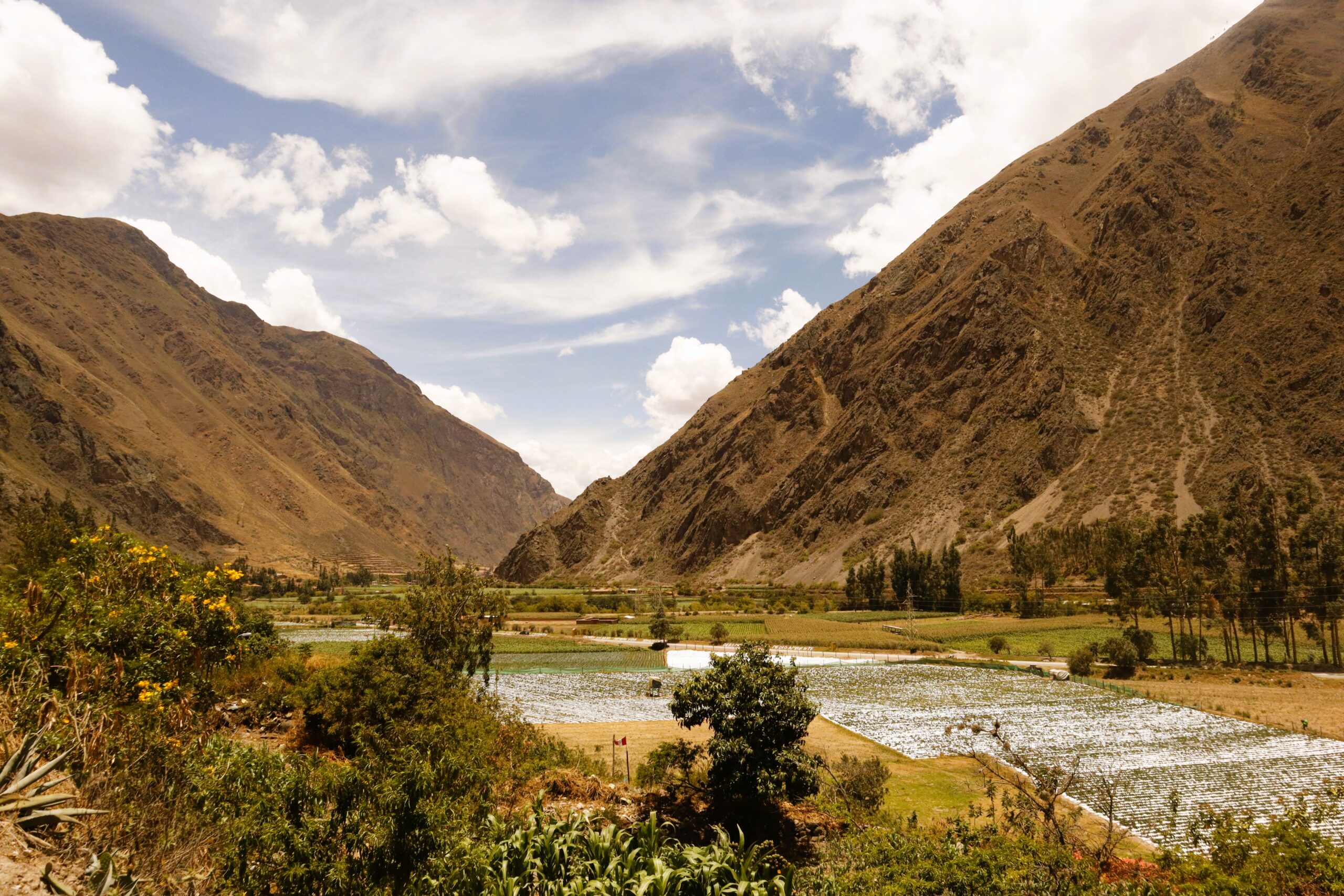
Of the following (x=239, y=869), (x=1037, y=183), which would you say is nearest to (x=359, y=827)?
(x=239, y=869)

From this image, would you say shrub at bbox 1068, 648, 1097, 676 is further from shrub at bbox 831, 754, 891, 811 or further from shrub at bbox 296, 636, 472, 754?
shrub at bbox 296, 636, 472, 754

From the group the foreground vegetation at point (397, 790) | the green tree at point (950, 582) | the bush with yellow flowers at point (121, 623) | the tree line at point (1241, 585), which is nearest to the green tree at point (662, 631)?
the tree line at point (1241, 585)

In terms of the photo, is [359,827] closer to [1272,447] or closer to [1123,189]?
[1272,447]

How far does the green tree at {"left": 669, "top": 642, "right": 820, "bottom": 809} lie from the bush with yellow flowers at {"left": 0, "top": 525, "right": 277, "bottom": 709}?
38.3ft

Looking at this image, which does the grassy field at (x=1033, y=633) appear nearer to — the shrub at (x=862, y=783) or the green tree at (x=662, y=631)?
the green tree at (x=662, y=631)

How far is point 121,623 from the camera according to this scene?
46.6 feet

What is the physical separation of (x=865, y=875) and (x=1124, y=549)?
84.7m

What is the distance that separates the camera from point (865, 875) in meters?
12.4

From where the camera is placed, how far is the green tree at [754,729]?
703 inches

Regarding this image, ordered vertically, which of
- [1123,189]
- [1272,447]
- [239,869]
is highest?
[1123,189]

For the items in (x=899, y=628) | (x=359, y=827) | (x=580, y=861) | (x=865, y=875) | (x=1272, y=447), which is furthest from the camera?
(x=1272, y=447)

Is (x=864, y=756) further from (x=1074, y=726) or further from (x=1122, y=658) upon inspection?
(x=1122, y=658)

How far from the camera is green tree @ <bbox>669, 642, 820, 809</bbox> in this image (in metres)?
17.9

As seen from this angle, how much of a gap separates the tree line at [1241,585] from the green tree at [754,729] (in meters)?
51.7
